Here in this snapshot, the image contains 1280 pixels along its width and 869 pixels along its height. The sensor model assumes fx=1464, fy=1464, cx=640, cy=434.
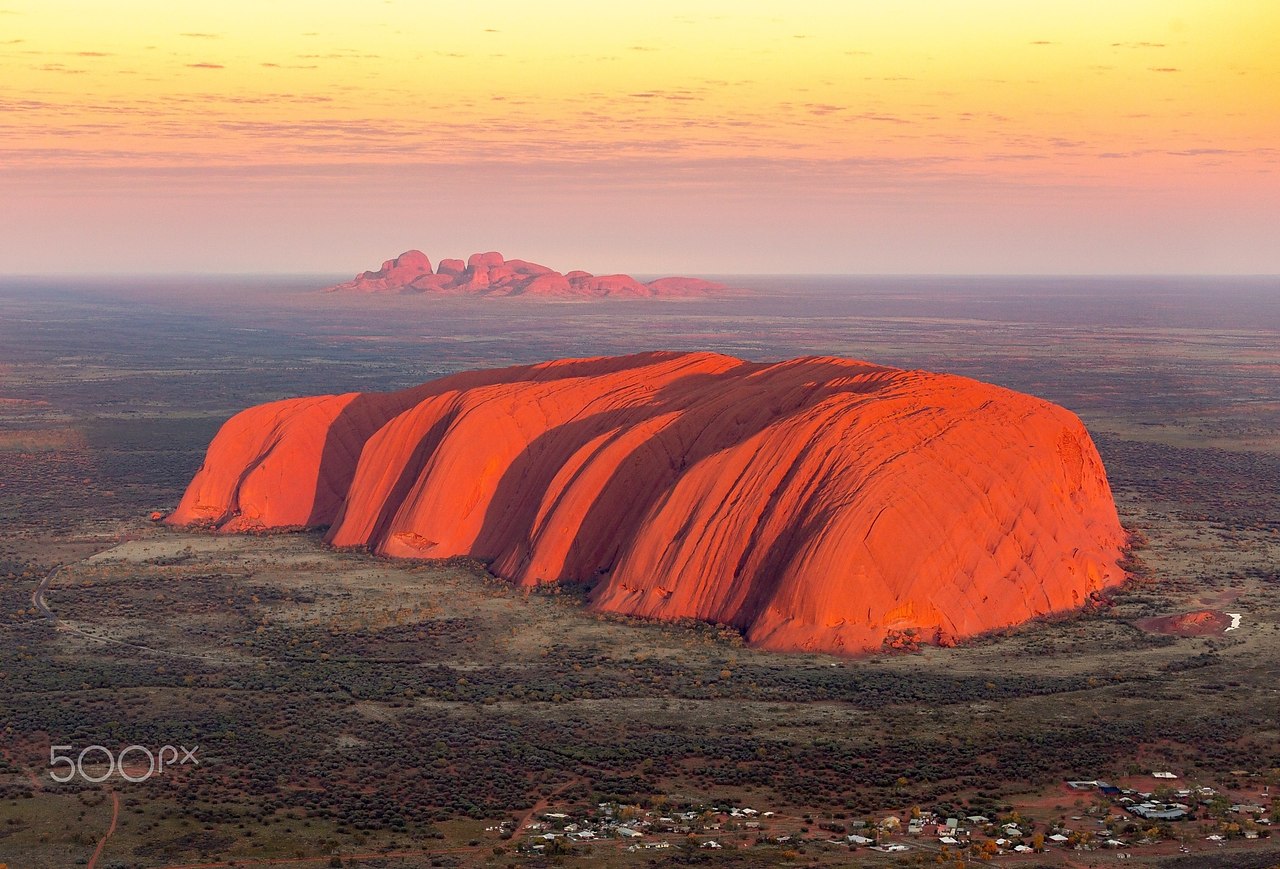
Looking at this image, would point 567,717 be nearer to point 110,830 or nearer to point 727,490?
point 110,830

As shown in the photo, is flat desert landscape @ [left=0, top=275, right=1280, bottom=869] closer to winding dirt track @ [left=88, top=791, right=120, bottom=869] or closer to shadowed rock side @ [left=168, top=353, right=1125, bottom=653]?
winding dirt track @ [left=88, top=791, right=120, bottom=869]

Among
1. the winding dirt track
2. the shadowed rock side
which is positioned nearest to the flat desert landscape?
the winding dirt track

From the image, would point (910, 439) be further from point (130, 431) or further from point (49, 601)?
point (130, 431)

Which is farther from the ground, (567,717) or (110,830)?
(567,717)

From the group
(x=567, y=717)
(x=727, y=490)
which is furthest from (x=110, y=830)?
(x=727, y=490)

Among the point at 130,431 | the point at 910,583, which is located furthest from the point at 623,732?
the point at 130,431

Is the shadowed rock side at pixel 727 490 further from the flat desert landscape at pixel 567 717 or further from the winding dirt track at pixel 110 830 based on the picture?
the winding dirt track at pixel 110 830

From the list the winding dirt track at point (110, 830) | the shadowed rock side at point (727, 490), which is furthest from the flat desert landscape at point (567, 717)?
the shadowed rock side at point (727, 490)

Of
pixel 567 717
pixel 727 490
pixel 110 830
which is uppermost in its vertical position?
pixel 727 490
